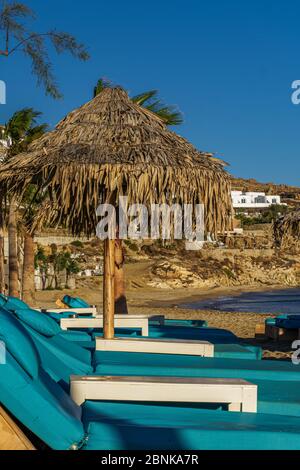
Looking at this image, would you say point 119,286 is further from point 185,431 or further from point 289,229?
point 185,431

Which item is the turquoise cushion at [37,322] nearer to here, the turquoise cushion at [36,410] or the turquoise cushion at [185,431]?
the turquoise cushion at [185,431]

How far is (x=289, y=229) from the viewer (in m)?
8.72

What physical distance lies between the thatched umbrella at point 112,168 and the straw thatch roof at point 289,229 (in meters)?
2.30

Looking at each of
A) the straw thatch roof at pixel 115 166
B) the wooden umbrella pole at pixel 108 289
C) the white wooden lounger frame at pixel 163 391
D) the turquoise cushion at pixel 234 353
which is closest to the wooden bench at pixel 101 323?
the wooden umbrella pole at pixel 108 289

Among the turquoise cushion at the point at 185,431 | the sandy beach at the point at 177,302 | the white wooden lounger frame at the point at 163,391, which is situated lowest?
the sandy beach at the point at 177,302

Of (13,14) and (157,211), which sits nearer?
(157,211)

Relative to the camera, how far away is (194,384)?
11.3ft

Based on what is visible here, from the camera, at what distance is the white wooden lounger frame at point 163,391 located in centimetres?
339

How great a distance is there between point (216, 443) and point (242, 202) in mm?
74719

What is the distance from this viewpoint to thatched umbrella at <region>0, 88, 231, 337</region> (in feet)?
20.0

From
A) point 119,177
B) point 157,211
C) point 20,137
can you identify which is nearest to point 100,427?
point 119,177

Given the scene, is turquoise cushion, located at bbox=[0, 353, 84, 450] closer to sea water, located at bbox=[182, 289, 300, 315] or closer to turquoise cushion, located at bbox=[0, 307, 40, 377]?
turquoise cushion, located at bbox=[0, 307, 40, 377]

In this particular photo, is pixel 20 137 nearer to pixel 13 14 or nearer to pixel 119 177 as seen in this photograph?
pixel 13 14

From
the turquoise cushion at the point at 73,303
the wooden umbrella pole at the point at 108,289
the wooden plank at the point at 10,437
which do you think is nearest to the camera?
the wooden plank at the point at 10,437
